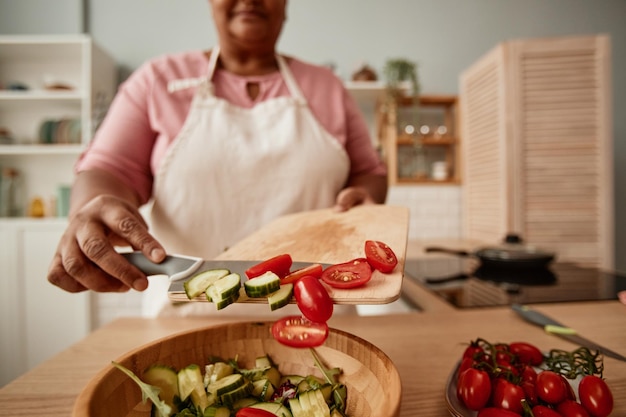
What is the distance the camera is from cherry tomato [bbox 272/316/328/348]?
0.49 meters

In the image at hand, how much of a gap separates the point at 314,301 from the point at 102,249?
1.32 feet

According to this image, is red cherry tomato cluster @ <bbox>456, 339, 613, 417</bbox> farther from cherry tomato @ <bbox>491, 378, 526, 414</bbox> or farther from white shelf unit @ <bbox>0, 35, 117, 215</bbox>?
white shelf unit @ <bbox>0, 35, 117, 215</bbox>

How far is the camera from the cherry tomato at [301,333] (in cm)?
49

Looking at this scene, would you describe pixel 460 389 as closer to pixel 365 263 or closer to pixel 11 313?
pixel 365 263

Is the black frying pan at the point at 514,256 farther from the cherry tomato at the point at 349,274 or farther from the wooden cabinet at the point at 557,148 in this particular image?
the cherry tomato at the point at 349,274

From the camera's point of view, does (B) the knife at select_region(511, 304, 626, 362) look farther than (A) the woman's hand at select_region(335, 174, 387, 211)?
No

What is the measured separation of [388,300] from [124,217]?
1.55 ft

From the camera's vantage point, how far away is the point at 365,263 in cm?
55

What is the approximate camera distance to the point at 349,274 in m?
0.54

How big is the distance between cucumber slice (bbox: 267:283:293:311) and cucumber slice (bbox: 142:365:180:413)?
0.16 metres

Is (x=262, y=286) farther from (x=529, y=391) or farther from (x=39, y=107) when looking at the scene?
(x=39, y=107)

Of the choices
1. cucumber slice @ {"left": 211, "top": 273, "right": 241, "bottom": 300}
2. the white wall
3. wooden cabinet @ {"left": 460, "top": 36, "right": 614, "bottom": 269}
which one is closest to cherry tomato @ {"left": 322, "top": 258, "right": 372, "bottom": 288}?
cucumber slice @ {"left": 211, "top": 273, "right": 241, "bottom": 300}

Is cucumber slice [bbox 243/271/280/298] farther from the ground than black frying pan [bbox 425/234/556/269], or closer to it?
farther from the ground

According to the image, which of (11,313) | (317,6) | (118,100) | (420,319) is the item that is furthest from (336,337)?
(317,6)
